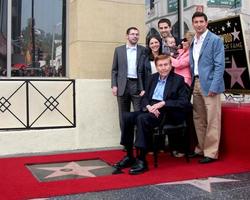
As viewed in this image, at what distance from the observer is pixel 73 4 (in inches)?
271

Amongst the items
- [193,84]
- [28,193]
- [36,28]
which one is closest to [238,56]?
[193,84]

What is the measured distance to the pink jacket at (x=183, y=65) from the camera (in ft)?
19.6

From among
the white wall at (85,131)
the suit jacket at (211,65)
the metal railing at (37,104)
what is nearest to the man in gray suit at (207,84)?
the suit jacket at (211,65)

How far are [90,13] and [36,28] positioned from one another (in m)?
0.89

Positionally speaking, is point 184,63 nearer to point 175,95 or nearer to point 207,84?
point 207,84

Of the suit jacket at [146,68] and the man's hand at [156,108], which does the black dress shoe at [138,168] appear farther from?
the suit jacket at [146,68]

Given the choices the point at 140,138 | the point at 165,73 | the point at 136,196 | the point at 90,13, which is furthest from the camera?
the point at 90,13

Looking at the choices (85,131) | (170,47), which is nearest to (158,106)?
(170,47)

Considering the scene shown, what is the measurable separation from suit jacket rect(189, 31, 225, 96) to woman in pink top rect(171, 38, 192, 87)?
0.89 ft

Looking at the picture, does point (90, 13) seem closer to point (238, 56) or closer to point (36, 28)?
point (36, 28)

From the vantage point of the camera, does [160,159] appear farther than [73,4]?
No

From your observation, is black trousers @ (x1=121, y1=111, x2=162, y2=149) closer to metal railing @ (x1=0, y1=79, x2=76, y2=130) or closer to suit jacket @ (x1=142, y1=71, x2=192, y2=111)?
suit jacket @ (x1=142, y1=71, x2=192, y2=111)

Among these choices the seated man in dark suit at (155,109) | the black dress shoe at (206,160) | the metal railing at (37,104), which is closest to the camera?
the seated man in dark suit at (155,109)

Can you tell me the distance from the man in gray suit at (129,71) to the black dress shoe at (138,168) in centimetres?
126
